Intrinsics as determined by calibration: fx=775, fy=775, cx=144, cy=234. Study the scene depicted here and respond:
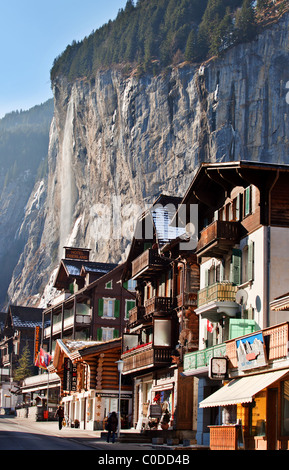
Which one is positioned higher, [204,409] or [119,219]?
[119,219]

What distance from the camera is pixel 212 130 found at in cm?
11950

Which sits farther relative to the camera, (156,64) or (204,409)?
(156,64)

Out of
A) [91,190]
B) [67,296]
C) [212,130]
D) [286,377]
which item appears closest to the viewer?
[286,377]

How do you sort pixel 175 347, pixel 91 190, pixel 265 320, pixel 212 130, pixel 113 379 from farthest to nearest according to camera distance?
pixel 91 190 → pixel 212 130 → pixel 113 379 → pixel 175 347 → pixel 265 320

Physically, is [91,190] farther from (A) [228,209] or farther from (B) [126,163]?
(A) [228,209]

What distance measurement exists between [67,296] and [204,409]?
43.1m

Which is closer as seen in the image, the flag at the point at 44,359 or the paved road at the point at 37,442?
the paved road at the point at 37,442

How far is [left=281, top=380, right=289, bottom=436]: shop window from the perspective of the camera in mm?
28516

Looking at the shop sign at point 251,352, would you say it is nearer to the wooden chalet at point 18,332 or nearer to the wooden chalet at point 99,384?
the wooden chalet at point 99,384

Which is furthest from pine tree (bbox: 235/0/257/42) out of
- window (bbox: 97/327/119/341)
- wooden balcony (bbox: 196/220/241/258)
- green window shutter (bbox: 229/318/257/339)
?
green window shutter (bbox: 229/318/257/339)

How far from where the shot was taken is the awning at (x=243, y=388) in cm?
2817

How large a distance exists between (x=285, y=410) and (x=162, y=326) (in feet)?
65.1

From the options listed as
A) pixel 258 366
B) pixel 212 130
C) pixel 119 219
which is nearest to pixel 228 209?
pixel 258 366

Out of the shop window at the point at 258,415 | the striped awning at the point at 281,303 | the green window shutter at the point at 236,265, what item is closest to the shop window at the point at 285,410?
the shop window at the point at 258,415
